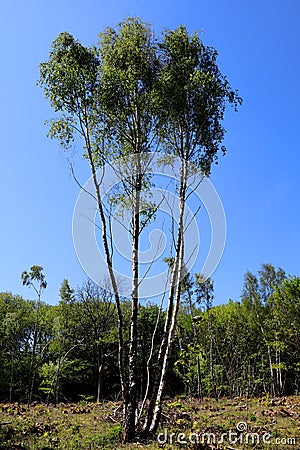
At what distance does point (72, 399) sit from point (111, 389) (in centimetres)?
356

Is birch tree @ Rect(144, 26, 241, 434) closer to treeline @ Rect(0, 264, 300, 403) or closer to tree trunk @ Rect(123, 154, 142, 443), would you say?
tree trunk @ Rect(123, 154, 142, 443)

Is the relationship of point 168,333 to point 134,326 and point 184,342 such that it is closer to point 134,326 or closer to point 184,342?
point 134,326

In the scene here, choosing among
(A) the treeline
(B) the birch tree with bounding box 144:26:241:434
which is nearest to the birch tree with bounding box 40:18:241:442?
(B) the birch tree with bounding box 144:26:241:434

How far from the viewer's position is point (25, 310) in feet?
125

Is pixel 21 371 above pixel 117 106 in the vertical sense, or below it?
below

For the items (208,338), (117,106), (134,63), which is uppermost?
(134,63)

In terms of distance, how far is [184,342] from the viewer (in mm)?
26766

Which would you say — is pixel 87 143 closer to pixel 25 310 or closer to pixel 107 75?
pixel 107 75

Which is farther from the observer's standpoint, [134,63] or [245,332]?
[245,332]

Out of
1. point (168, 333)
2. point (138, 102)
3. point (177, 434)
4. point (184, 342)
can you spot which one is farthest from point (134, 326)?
point (184, 342)

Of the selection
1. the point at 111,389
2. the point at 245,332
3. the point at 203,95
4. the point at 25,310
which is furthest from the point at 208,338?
the point at 203,95

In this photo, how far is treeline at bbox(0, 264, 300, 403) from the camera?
26031 millimetres

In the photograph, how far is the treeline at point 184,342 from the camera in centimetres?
2603

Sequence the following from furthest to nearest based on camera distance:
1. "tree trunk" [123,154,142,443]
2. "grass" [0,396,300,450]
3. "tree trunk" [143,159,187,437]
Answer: "tree trunk" [143,159,187,437], "tree trunk" [123,154,142,443], "grass" [0,396,300,450]
